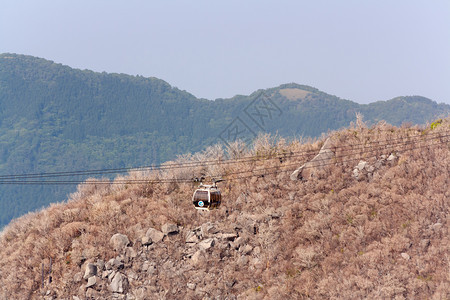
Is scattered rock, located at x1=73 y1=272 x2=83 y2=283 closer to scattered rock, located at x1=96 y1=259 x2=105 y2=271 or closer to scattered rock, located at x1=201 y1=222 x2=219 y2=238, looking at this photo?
scattered rock, located at x1=96 y1=259 x2=105 y2=271

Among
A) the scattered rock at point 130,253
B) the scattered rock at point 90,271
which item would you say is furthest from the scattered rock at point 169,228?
the scattered rock at point 90,271

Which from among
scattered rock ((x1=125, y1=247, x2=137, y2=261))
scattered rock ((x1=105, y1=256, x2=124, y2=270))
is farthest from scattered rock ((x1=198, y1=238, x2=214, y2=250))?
scattered rock ((x1=105, y1=256, x2=124, y2=270))

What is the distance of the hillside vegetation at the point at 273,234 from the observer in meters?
20.1

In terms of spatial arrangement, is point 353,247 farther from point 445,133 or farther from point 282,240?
point 445,133

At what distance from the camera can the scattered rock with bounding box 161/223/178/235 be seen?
26.8m

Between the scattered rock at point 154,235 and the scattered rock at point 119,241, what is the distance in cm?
143

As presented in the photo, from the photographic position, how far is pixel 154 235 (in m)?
26.7

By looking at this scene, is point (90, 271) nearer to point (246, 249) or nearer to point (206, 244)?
point (206, 244)

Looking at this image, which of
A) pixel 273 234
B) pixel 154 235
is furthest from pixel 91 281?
pixel 273 234

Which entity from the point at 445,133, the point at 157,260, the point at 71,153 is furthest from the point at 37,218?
the point at 71,153

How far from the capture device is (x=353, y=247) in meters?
21.4

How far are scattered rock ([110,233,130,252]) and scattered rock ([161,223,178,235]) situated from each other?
8.12ft

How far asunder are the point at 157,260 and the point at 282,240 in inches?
315

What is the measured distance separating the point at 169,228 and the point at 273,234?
7.08m
